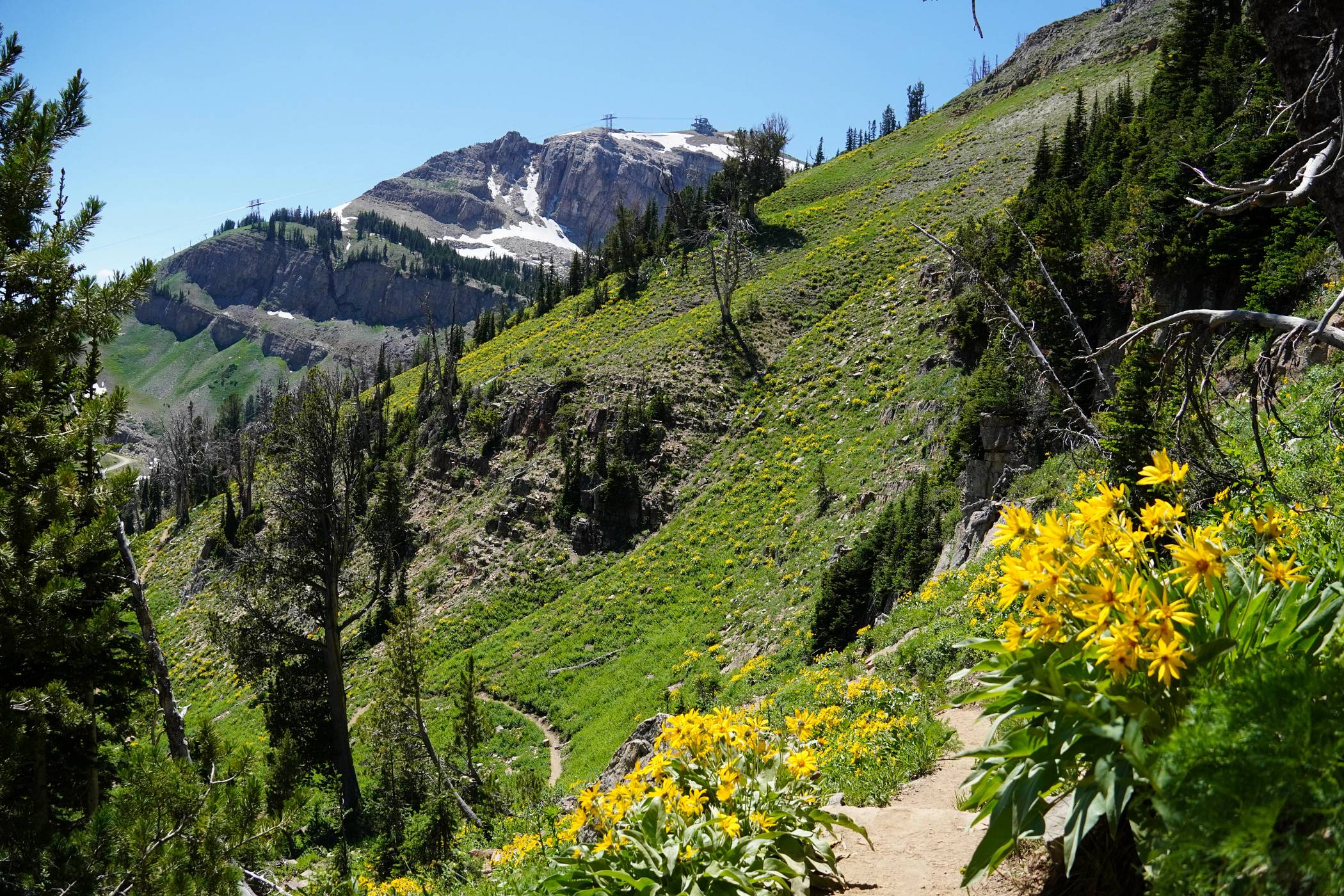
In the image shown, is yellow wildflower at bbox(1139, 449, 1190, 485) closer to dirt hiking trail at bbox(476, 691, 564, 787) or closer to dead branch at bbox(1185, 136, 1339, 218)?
dead branch at bbox(1185, 136, 1339, 218)

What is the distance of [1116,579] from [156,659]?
9443 millimetres

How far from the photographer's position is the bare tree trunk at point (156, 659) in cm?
848

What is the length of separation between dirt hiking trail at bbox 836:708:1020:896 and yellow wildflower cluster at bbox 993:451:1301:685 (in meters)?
1.28

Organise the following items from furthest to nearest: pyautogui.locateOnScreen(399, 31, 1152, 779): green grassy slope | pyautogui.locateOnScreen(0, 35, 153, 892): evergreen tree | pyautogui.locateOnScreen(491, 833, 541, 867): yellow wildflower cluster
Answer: pyautogui.locateOnScreen(399, 31, 1152, 779): green grassy slope, pyautogui.locateOnScreen(491, 833, 541, 867): yellow wildflower cluster, pyautogui.locateOnScreen(0, 35, 153, 892): evergreen tree

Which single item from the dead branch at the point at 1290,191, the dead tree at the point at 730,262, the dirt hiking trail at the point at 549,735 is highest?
the dead tree at the point at 730,262

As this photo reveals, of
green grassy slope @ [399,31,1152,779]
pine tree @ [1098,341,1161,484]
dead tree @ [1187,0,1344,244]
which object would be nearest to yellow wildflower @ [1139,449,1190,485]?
dead tree @ [1187,0,1344,244]

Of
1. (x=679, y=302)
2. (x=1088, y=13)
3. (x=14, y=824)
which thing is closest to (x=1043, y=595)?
(x=14, y=824)

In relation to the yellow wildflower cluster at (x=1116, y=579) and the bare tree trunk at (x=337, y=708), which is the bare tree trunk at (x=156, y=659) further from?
the bare tree trunk at (x=337, y=708)

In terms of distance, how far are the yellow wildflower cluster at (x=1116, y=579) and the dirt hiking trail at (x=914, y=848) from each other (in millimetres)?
1284

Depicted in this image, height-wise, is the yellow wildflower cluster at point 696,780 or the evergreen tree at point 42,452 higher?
the evergreen tree at point 42,452

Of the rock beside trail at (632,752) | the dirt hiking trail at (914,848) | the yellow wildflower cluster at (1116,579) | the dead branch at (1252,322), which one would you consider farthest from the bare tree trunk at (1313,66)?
the rock beside trail at (632,752)

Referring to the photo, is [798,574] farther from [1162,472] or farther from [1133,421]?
[1162,472]

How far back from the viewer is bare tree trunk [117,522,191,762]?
8.48 m

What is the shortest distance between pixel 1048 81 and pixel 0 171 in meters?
74.2
